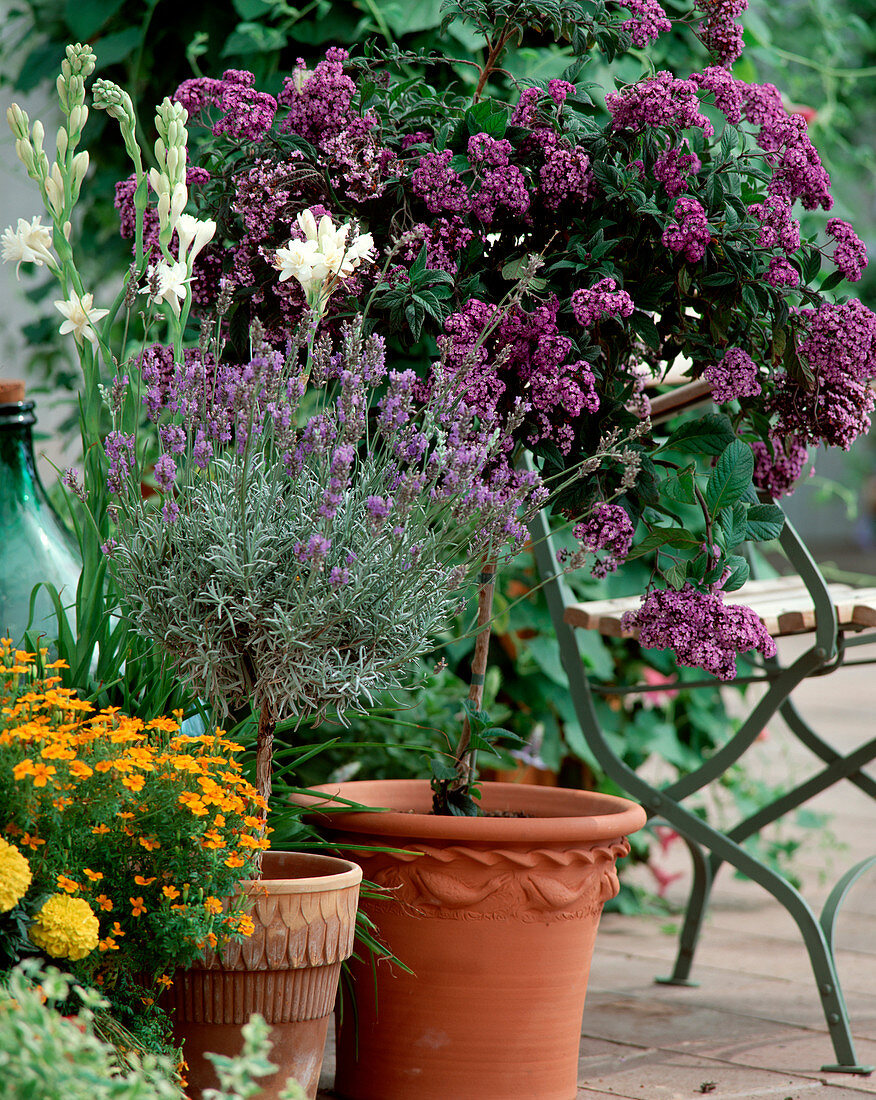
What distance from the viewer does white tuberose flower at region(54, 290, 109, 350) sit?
66.2 inches

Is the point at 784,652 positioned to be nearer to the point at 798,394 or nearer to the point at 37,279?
the point at 37,279

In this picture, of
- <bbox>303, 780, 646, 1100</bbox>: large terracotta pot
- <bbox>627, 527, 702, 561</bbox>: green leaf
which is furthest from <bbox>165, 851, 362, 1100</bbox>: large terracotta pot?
<bbox>627, 527, 702, 561</bbox>: green leaf

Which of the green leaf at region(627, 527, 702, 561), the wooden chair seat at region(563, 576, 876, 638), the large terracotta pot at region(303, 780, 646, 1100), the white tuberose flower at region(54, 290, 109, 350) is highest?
the white tuberose flower at region(54, 290, 109, 350)

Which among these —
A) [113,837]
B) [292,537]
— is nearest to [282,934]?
[113,837]

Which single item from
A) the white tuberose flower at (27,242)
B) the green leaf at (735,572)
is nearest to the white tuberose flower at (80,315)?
the white tuberose flower at (27,242)

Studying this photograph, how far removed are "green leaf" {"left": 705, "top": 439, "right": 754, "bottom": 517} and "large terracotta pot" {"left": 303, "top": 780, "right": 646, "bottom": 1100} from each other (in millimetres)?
490

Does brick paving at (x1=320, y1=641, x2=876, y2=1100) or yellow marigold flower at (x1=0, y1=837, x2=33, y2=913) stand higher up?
yellow marigold flower at (x1=0, y1=837, x2=33, y2=913)

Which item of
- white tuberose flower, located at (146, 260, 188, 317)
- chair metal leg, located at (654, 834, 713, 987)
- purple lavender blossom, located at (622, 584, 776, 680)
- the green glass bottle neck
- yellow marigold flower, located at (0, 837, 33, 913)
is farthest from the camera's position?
chair metal leg, located at (654, 834, 713, 987)

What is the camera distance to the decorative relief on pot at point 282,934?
1564 millimetres

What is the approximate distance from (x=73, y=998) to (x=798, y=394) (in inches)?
49.2

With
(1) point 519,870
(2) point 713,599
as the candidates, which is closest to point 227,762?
(1) point 519,870

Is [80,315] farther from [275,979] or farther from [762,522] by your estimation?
[762,522]

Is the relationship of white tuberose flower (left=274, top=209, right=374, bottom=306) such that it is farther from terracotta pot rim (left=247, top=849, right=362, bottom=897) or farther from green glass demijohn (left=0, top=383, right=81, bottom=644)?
terracotta pot rim (left=247, top=849, right=362, bottom=897)

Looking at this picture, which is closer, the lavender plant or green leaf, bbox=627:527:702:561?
the lavender plant
